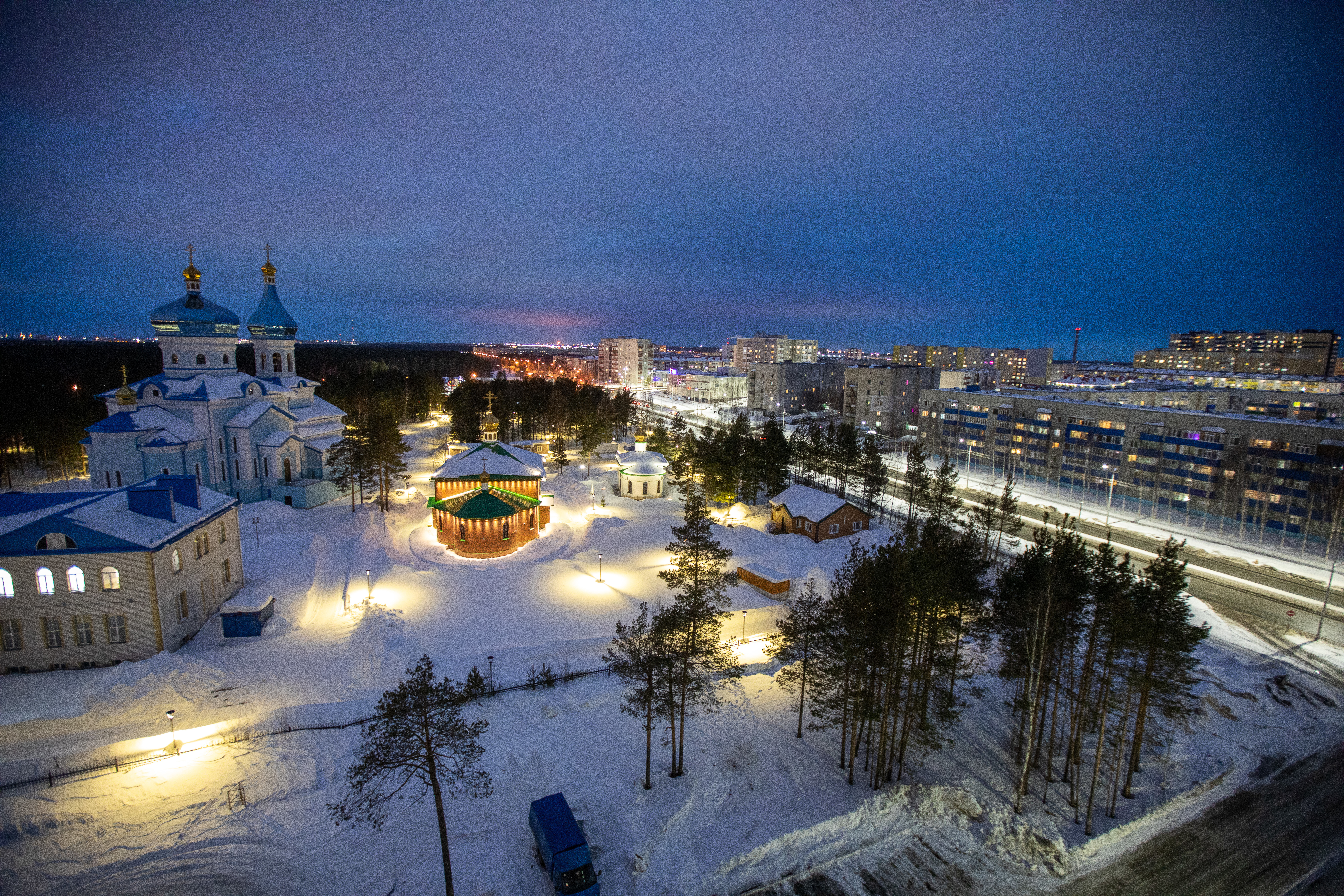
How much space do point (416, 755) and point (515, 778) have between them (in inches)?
214

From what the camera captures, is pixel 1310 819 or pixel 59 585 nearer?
pixel 1310 819

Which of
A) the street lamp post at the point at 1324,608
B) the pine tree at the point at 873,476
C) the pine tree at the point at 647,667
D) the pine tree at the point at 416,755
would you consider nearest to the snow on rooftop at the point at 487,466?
the pine tree at the point at 647,667

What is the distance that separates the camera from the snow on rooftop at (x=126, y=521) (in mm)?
19969

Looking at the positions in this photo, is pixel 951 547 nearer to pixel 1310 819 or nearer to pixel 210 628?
pixel 1310 819

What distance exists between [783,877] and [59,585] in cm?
2584

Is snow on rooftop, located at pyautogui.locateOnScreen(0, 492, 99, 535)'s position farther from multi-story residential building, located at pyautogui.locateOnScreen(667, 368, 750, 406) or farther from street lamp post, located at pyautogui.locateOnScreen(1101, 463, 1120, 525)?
multi-story residential building, located at pyautogui.locateOnScreen(667, 368, 750, 406)

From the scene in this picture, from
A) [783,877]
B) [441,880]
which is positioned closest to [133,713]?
[441,880]

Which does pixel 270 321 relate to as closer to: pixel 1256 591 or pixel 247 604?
pixel 247 604

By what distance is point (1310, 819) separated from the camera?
16297mm

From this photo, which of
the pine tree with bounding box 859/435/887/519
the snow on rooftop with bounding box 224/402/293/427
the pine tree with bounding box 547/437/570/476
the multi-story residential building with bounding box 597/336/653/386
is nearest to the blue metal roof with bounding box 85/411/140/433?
the snow on rooftop with bounding box 224/402/293/427

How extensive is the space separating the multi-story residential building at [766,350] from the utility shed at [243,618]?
13367 centimetres

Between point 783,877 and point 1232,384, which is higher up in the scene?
point 1232,384

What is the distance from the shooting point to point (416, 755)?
37.9 feet

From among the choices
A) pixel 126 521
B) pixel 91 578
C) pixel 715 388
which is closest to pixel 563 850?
pixel 91 578
